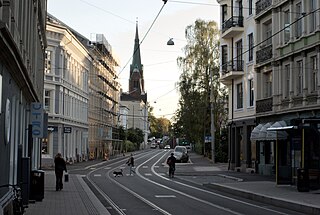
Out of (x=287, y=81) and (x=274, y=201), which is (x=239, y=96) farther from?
(x=274, y=201)

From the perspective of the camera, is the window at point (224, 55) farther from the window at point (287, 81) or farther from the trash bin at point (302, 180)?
the trash bin at point (302, 180)

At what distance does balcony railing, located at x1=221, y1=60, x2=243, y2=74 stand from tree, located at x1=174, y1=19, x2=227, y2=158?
16053mm

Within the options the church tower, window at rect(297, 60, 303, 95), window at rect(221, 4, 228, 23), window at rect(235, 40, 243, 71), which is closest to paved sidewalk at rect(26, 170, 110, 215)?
window at rect(297, 60, 303, 95)

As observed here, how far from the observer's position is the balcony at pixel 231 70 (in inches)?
1838

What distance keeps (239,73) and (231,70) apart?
112 centimetres

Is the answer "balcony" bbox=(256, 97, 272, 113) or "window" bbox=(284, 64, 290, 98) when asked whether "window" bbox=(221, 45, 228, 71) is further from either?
"window" bbox=(284, 64, 290, 98)

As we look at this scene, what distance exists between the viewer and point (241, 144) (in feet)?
155

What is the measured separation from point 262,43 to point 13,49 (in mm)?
31310

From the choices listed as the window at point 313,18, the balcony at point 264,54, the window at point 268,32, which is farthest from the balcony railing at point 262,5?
the window at point 313,18

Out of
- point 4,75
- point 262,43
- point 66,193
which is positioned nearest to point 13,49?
point 4,75

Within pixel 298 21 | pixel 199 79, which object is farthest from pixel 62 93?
pixel 298 21

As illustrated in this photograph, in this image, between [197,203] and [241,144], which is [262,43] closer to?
[241,144]

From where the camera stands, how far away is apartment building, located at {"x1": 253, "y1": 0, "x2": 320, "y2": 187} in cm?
2719

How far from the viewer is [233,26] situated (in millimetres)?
46906
